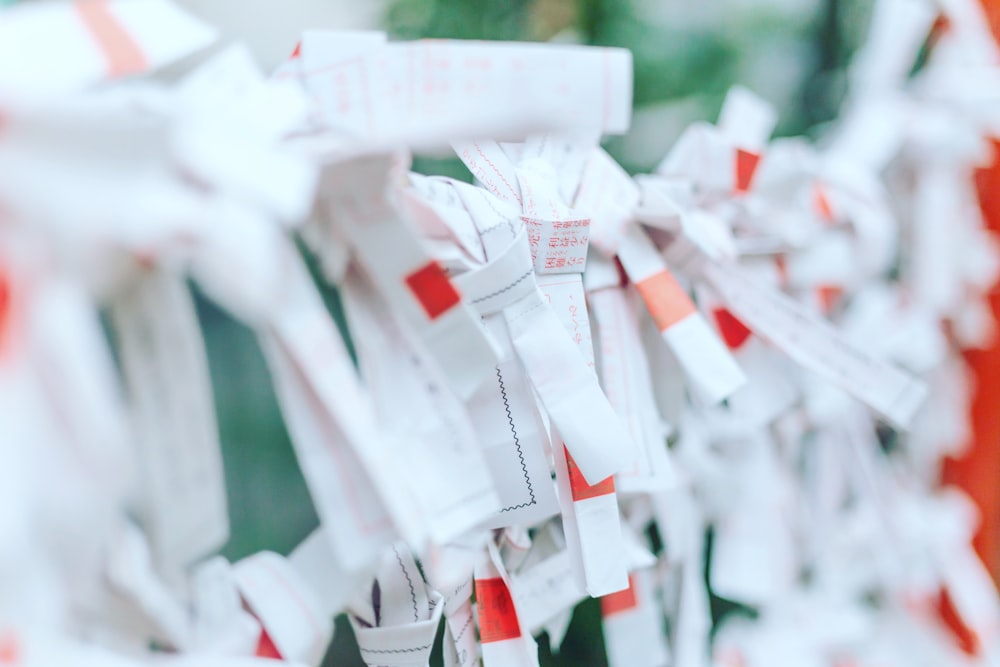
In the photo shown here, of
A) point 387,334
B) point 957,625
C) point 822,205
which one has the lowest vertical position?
point 957,625

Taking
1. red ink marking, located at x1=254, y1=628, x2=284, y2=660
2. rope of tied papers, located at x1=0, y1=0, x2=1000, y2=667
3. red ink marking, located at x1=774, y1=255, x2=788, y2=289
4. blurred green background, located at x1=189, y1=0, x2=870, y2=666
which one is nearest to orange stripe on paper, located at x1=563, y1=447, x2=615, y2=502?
rope of tied papers, located at x1=0, y1=0, x2=1000, y2=667

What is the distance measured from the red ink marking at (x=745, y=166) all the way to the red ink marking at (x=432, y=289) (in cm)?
24

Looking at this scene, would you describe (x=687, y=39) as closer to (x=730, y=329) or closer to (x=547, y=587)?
(x=730, y=329)

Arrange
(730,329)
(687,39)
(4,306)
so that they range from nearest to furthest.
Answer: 1. (4,306)
2. (730,329)
3. (687,39)

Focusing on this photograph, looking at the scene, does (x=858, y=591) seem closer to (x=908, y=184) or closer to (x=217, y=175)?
(x=908, y=184)

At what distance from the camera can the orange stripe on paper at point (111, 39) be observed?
18 cm

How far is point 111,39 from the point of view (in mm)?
187

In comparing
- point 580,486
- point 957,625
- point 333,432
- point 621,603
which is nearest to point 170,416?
point 333,432

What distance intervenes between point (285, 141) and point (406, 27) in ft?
1.65

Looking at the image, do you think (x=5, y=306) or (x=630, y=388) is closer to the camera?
(x=5, y=306)

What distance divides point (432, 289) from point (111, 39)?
10 cm

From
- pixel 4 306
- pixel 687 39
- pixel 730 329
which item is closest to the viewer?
pixel 4 306

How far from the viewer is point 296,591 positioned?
9.5 inches

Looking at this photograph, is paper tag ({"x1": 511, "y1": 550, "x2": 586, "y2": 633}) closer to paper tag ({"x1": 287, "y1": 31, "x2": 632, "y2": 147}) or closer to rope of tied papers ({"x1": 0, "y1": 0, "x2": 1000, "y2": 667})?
rope of tied papers ({"x1": 0, "y1": 0, "x2": 1000, "y2": 667})
